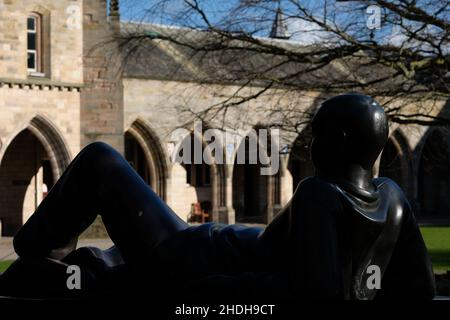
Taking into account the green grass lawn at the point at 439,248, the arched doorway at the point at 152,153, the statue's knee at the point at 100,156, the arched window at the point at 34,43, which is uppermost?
the arched window at the point at 34,43

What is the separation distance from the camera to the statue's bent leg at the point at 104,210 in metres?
3.90

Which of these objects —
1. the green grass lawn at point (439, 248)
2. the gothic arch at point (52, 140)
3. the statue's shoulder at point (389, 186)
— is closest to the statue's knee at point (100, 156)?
the statue's shoulder at point (389, 186)

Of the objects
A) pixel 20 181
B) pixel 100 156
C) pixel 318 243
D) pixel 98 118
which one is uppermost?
pixel 98 118

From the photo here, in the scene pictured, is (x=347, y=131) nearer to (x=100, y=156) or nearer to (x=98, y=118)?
(x=100, y=156)

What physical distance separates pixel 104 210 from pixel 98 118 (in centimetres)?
1861

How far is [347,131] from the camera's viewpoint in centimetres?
354

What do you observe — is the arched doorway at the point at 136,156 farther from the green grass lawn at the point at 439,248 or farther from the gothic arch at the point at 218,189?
the green grass lawn at the point at 439,248

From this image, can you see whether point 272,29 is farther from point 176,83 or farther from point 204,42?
point 176,83

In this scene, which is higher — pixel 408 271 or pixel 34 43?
pixel 34 43

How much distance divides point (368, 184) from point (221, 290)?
80cm

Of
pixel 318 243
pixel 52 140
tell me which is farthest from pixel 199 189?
pixel 318 243

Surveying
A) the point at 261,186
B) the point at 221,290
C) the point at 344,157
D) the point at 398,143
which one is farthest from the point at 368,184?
the point at 398,143

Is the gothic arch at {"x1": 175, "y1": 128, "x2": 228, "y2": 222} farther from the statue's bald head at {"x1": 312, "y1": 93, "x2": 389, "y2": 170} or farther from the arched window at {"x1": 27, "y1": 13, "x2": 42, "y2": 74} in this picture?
the statue's bald head at {"x1": 312, "y1": 93, "x2": 389, "y2": 170}

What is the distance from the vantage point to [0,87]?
22047 mm
